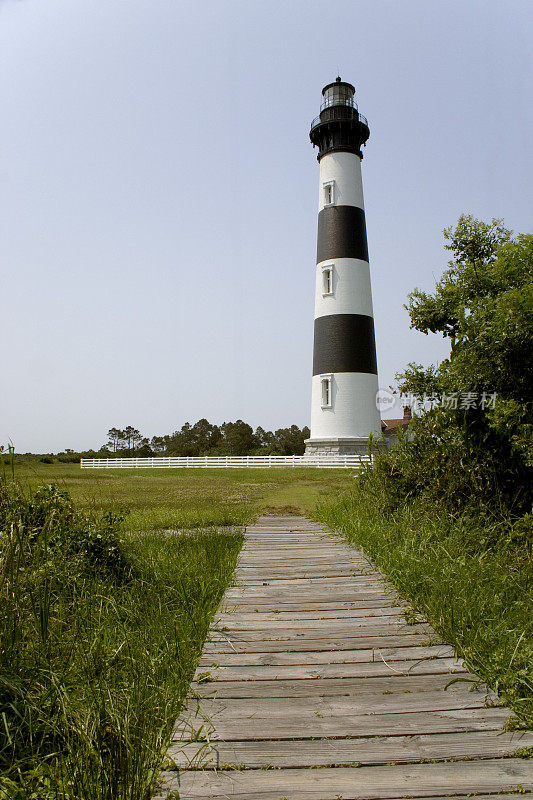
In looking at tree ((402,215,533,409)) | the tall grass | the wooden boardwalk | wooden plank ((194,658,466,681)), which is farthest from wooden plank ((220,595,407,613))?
tree ((402,215,533,409))

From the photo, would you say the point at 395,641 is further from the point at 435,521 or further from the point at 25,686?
the point at 435,521

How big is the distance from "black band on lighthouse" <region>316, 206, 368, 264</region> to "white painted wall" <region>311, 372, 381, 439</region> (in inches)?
227

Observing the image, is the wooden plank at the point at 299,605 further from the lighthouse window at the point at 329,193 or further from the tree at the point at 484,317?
the lighthouse window at the point at 329,193

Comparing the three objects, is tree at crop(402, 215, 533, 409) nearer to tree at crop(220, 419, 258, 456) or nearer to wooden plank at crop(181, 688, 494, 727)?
wooden plank at crop(181, 688, 494, 727)

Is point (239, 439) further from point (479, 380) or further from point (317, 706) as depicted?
point (317, 706)

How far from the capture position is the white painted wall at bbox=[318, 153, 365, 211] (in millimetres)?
24297

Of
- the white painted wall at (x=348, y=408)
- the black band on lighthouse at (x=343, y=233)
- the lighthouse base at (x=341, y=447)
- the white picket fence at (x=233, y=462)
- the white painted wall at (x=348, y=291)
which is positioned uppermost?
the black band on lighthouse at (x=343, y=233)

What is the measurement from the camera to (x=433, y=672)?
251 centimetres

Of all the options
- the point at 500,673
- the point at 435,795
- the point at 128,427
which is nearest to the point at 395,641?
the point at 500,673

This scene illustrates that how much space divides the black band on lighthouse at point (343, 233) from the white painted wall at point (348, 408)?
5.75 metres

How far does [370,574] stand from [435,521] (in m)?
1.50

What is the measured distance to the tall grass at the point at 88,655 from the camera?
1.78m

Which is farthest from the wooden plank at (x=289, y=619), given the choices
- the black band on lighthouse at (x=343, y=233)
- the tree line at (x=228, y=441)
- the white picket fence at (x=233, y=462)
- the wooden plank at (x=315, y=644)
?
the tree line at (x=228, y=441)

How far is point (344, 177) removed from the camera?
24484 mm
